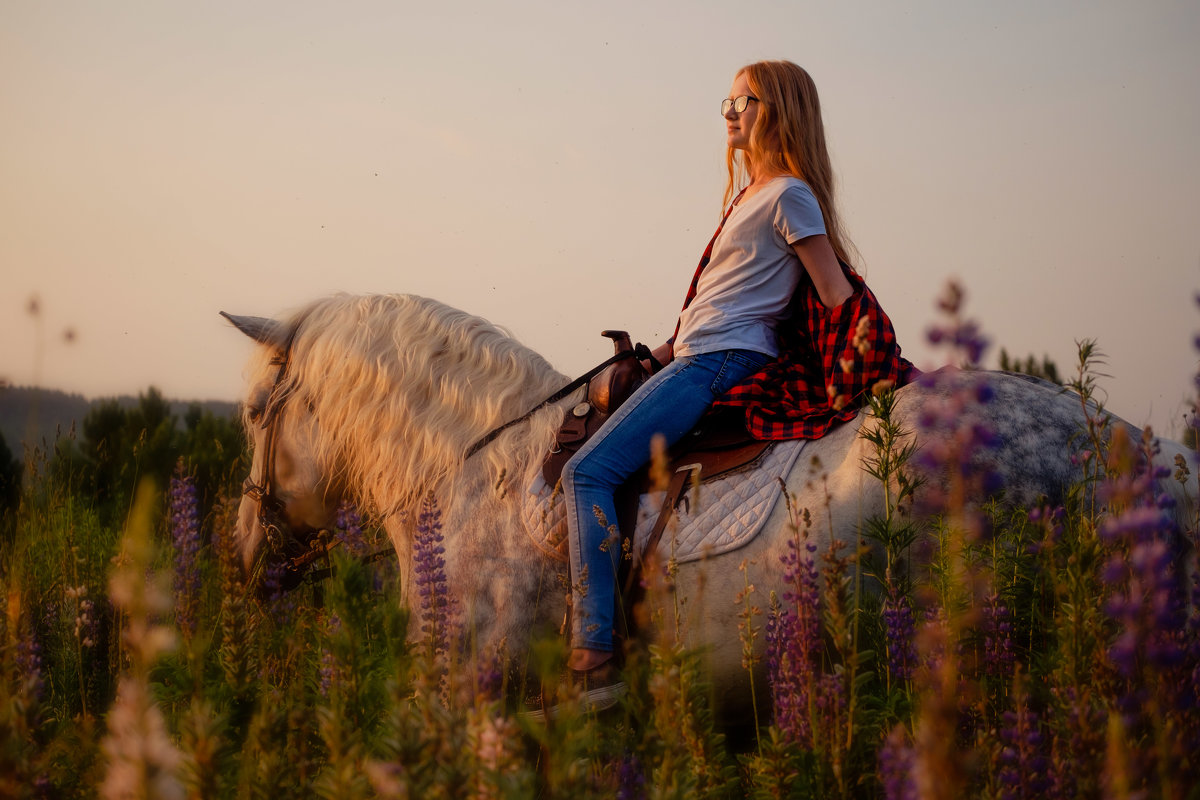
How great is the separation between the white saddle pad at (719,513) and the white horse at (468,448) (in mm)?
51

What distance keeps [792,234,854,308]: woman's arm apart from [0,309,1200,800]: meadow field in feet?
2.35

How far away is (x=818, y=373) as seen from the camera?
140 inches

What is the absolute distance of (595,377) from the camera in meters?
3.71

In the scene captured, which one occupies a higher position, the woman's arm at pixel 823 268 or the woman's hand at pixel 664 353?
the woman's arm at pixel 823 268

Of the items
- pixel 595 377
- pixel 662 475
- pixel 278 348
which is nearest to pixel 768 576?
pixel 595 377

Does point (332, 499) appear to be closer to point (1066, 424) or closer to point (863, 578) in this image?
point (863, 578)

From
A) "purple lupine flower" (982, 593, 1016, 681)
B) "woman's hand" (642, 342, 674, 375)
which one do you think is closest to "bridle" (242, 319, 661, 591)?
"woman's hand" (642, 342, 674, 375)

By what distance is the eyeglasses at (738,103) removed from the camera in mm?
3762

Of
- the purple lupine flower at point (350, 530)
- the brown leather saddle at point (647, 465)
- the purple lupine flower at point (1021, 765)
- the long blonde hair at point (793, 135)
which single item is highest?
the long blonde hair at point (793, 135)

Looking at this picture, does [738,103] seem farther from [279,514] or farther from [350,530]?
[279,514]

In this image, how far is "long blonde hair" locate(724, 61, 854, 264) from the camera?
146 inches

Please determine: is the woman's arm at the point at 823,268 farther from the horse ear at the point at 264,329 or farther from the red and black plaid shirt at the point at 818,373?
the horse ear at the point at 264,329

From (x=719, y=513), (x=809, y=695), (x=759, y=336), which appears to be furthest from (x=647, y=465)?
(x=809, y=695)

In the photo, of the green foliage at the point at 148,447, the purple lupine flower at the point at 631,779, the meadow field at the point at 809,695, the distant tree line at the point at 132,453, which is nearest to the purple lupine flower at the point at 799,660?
the meadow field at the point at 809,695
